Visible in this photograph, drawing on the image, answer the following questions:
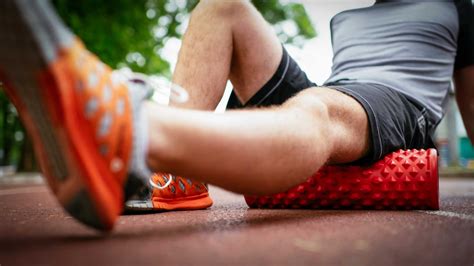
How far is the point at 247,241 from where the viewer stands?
996 millimetres

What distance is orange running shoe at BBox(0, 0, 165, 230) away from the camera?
81 cm

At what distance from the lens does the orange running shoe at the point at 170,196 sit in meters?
1.51

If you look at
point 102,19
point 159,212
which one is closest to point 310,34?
point 102,19

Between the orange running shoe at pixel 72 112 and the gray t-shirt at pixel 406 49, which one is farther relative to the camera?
the gray t-shirt at pixel 406 49

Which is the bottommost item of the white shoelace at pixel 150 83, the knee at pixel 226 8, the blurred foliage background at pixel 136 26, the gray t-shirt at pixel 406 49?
the blurred foliage background at pixel 136 26

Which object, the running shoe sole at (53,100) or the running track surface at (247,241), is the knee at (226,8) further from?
the running shoe sole at (53,100)

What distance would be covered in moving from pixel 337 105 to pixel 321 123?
0.48ft

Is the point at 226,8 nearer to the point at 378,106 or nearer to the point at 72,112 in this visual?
the point at 378,106

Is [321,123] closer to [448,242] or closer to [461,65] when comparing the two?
[448,242]

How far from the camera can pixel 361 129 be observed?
143cm

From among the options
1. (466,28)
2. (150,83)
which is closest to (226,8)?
(150,83)

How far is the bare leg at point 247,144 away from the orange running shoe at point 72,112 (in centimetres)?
5

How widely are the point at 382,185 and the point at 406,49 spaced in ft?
1.74

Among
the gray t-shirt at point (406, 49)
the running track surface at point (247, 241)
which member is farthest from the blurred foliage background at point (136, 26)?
the running track surface at point (247, 241)
